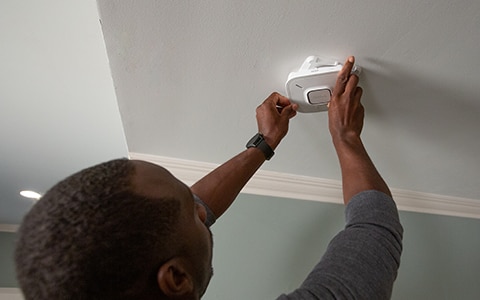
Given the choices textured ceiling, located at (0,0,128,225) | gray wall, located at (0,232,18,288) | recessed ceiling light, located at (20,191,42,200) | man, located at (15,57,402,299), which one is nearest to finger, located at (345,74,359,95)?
man, located at (15,57,402,299)

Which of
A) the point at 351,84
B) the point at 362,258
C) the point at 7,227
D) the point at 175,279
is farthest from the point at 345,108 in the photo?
the point at 7,227

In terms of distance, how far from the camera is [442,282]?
1.12 metres

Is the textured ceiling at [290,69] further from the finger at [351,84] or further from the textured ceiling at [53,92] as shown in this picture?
the textured ceiling at [53,92]

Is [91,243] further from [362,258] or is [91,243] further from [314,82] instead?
[314,82]

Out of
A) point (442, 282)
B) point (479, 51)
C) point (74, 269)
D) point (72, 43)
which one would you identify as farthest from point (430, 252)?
point (72, 43)

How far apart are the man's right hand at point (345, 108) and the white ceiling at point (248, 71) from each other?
0.15 ft

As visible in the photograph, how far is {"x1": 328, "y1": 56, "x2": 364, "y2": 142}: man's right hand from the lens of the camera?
2.17ft

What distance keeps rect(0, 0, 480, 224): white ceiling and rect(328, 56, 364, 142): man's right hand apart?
46 millimetres

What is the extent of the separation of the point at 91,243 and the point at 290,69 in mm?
503

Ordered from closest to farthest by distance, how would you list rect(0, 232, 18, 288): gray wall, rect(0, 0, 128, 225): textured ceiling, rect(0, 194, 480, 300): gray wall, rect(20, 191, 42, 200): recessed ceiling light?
rect(0, 0, 128, 225): textured ceiling < rect(0, 194, 480, 300): gray wall < rect(20, 191, 42, 200): recessed ceiling light < rect(0, 232, 18, 288): gray wall

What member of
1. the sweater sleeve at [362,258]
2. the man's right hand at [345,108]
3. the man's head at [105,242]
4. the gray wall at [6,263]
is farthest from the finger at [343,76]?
the gray wall at [6,263]

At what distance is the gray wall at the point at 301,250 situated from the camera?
38.5 inches

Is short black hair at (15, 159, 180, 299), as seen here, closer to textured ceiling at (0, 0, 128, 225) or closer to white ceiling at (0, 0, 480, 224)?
white ceiling at (0, 0, 480, 224)

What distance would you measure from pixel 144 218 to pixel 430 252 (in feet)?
3.67
